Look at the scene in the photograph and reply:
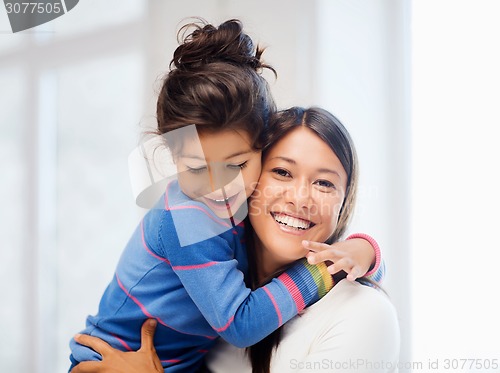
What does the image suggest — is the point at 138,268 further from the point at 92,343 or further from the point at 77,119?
the point at 77,119

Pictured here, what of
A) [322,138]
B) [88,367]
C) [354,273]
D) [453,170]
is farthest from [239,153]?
[88,367]

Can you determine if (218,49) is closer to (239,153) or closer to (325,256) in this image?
(239,153)

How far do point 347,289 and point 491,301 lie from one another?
0.24 m

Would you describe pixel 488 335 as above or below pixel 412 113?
below

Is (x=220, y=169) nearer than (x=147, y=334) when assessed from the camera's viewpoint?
Yes

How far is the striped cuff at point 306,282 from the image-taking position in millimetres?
921

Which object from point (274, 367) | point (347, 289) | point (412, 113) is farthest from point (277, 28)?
point (274, 367)

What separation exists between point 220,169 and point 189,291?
0.19 m

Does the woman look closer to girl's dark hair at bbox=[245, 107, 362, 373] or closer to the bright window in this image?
girl's dark hair at bbox=[245, 107, 362, 373]

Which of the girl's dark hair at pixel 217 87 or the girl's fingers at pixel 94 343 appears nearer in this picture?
the girl's dark hair at pixel 217 87

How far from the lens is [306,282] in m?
0.93

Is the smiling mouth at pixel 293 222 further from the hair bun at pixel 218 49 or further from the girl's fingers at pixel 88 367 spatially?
the girl's fingers at pixel 88 367

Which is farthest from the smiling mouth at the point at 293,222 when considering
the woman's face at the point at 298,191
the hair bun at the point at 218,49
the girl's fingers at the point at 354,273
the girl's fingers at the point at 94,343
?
the girl's fingers at the point at 94,343

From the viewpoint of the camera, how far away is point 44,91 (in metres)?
1.25
